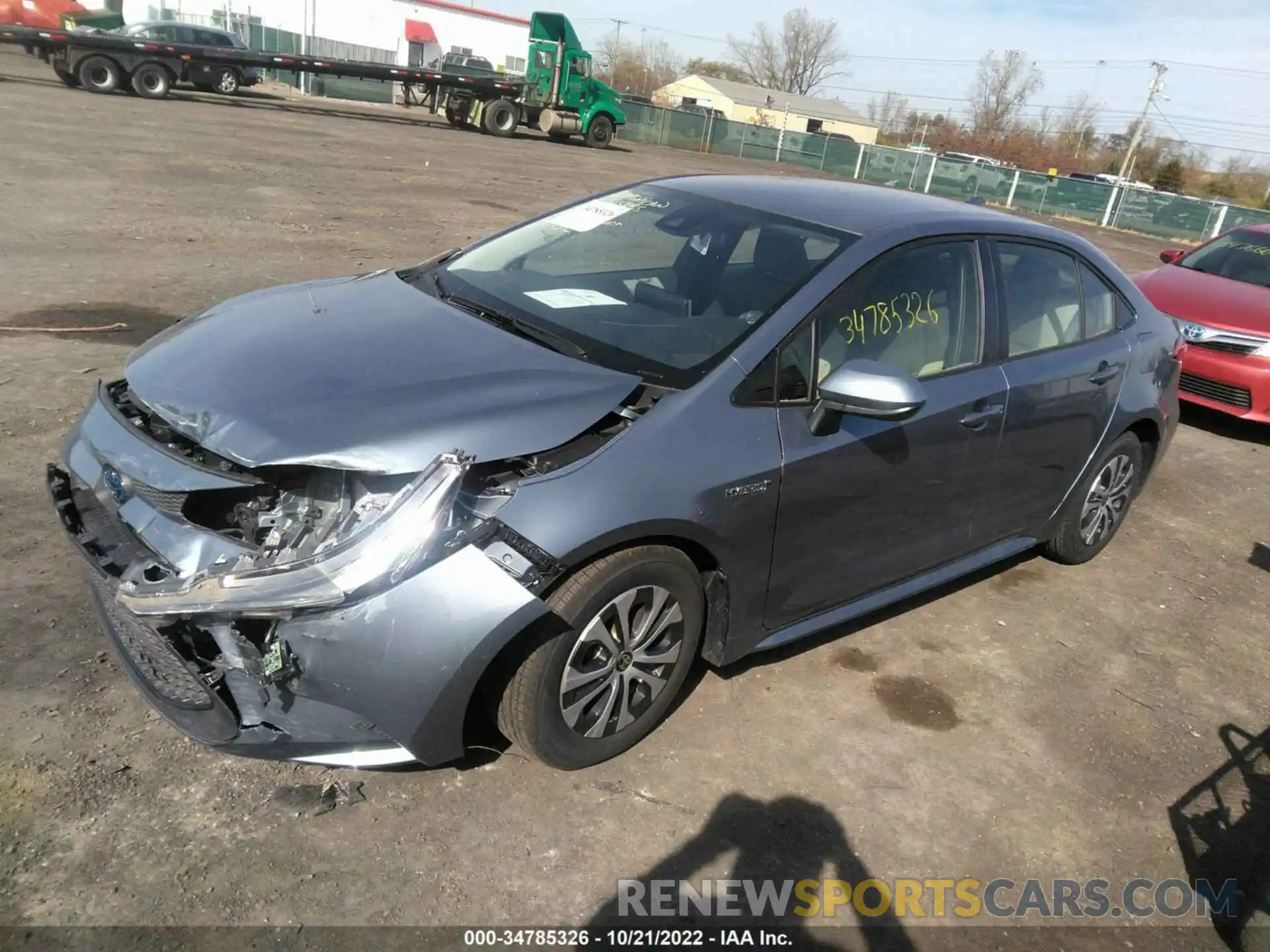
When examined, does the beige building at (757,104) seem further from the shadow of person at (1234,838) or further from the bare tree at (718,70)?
the shadow of person at (1234,838)

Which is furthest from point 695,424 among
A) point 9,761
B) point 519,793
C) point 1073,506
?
point 1073,506

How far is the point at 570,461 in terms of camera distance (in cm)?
262

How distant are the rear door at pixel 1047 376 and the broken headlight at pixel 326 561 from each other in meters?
2.48

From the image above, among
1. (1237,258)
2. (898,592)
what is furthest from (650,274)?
(1237,258)

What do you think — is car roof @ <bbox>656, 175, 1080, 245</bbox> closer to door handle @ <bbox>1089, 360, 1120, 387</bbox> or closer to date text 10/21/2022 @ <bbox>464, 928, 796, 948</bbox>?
door handle @ <bbox>1089, 360, 1120, 387</bbox>

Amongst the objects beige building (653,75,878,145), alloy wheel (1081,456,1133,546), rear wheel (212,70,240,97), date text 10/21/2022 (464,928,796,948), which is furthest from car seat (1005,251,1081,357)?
beige building (653,75,878,145)

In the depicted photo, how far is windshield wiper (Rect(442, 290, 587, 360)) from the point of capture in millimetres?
3109

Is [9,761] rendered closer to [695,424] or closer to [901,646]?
[695,424]

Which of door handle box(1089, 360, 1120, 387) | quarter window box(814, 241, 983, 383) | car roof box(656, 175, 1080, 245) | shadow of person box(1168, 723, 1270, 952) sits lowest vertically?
shadow of person box(1168, 723, 1270, 952)

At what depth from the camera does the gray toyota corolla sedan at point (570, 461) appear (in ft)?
7.87

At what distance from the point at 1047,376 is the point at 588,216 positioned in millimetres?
2136

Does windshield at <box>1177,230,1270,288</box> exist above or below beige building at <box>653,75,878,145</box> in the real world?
below

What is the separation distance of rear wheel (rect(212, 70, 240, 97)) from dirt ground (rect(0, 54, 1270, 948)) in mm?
23651

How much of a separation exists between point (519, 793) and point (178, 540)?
1.23 meters
